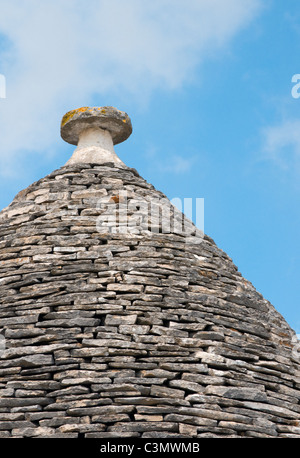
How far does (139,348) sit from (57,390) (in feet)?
3.25

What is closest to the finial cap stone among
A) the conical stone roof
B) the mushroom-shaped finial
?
the mushroom-shaped finial

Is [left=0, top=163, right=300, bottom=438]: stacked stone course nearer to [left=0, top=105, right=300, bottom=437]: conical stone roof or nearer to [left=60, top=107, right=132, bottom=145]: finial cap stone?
[left=0, top=105, right=300, bottom=437]: conical stone roof

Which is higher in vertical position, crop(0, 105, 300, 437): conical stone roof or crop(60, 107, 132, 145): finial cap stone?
crop(60, 107, 132, 145): finial cap stone

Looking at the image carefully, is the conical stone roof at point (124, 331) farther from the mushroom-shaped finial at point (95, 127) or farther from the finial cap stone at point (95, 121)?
the finial cap stone at point (95, 121)

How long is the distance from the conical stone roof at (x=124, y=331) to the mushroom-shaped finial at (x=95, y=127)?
37.7 inches

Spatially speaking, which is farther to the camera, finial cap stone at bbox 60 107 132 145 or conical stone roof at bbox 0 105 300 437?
finial cap stone at bbox 60 107 132 145

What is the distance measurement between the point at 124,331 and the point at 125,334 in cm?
4

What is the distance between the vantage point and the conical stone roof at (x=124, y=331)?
9.92 m

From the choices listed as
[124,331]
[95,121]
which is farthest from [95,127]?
[124,331]

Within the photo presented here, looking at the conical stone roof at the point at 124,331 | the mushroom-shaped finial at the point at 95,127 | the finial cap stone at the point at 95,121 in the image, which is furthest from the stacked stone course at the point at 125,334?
the finial cap stone at the point at 95,121

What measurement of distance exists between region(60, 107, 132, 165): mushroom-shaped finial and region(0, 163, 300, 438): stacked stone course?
1.00m

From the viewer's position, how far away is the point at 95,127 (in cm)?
1352

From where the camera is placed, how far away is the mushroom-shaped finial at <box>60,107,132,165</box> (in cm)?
1340

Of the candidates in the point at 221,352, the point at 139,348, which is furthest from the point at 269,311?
the point at 139,348
